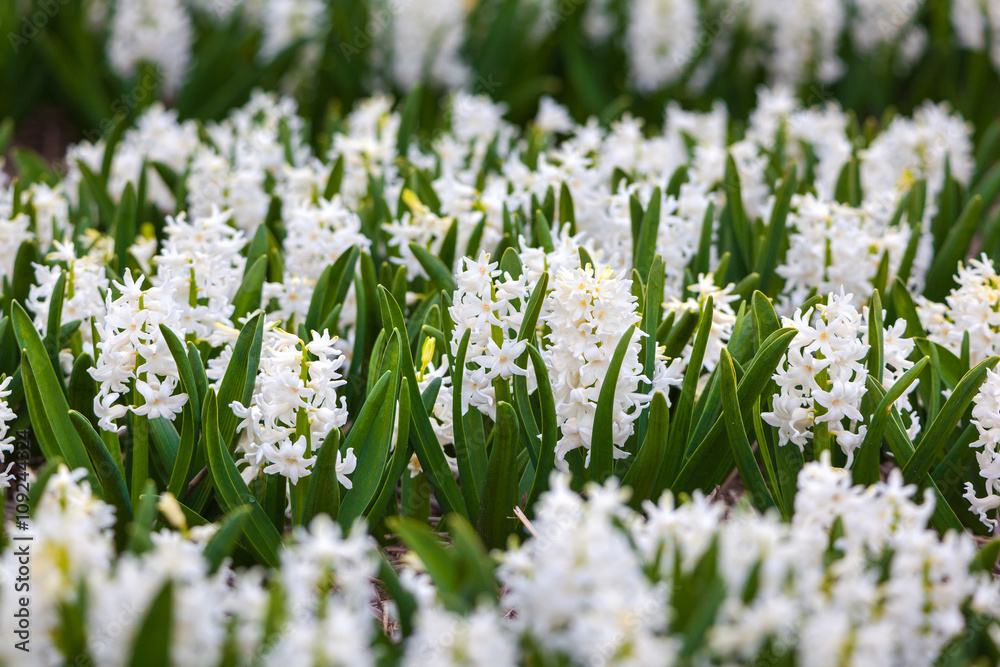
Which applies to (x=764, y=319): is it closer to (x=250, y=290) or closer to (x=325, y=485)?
(x=325, y=485)

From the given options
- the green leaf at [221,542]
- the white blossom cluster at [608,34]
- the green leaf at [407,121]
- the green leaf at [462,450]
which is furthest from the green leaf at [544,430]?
the white blossom cluster at [608,34]

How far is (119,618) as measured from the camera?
1318 mm

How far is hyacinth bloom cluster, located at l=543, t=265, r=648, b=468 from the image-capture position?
1911mm

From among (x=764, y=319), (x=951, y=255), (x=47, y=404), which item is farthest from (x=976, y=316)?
(x=47, y=404)

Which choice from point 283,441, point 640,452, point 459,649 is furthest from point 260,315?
point 459,649

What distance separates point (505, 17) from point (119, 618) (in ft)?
15.8

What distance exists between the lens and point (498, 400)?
81.7 inches

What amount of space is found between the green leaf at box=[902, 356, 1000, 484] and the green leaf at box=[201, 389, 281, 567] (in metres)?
1.42

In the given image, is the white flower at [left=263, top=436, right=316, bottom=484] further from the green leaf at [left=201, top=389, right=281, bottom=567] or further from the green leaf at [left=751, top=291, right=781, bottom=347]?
the green leaf at [left=751, top=291, right=781, bottom=347]

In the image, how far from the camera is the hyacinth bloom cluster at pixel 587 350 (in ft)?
6.27

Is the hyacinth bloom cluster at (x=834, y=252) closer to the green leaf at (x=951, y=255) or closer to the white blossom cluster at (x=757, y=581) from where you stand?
the green leaf at (x=951, y=255)

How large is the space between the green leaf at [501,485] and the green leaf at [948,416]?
2.91 feet

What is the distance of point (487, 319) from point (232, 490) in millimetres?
657

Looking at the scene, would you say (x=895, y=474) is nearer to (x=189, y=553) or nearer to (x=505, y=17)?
(x=189, y=553)
